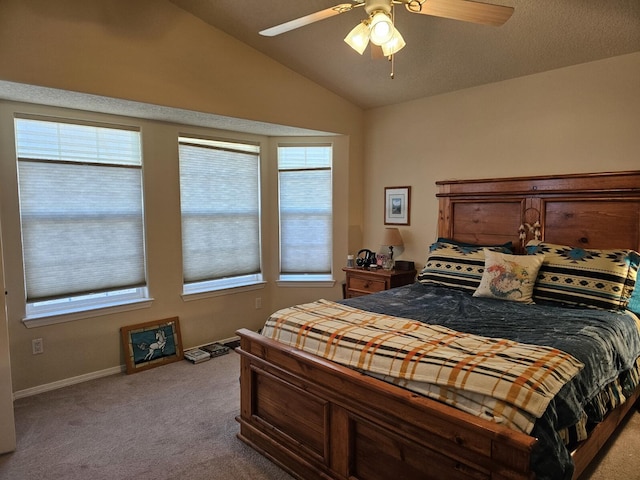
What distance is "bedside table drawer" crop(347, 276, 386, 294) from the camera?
4020 millimetres

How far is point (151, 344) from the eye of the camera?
12.1ft

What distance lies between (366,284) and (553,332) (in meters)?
2.14

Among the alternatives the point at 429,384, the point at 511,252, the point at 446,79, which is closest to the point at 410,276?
the point at 511,252

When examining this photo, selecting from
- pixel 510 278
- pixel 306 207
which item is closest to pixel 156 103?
pixel 306 207

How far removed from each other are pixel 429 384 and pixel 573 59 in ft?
9.34

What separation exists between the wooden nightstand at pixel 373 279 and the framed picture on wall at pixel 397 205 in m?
0.58

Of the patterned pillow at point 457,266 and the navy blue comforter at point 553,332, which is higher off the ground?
the patterned pillow at point 457,266

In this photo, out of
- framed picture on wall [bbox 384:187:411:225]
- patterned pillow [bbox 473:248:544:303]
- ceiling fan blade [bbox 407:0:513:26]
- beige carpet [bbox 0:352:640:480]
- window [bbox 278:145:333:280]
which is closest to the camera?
ceiling fan blade [bbox 407:0:513:26]

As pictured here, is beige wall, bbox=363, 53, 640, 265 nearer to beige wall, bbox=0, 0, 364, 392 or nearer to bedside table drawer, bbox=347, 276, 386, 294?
beige wall, bbox=0, 0, 364, 392

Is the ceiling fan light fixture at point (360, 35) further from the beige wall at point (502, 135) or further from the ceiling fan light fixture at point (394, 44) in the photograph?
the beige wall at point (502, 135)

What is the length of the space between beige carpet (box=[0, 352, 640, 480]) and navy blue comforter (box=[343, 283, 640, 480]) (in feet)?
2.15

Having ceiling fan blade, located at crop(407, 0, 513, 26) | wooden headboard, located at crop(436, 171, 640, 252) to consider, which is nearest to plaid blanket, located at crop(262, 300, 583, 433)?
ceiling fan blade, located at crop(407, 0, 513, 26)

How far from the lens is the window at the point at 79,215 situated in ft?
10.2

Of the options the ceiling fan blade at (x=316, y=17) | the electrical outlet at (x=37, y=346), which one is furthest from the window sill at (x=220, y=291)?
the ceiling fan blade at (x=316, y=17)
